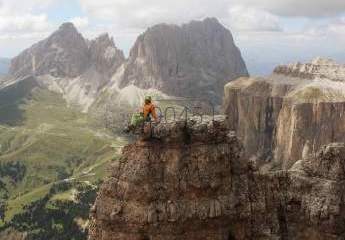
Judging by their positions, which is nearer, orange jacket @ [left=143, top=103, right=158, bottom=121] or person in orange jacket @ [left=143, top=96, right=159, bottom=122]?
person in orange jacket @ [left=143, top=96, right=159, bottom=122]

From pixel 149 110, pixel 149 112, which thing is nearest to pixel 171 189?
pixel 149 112

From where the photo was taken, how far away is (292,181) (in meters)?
51.2

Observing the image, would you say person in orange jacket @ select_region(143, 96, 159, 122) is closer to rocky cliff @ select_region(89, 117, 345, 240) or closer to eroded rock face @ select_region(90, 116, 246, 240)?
rocky cliff @ select_region(89, 117, 345, 240)

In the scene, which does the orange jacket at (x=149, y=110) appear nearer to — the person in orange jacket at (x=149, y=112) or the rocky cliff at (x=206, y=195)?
the person in orange jacket at (x=149, y=112)

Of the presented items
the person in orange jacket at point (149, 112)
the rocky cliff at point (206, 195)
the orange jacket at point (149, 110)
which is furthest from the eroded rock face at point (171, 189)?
the orange jacket at point (149, 110)

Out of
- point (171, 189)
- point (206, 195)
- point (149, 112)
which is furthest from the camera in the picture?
point (149, 112)

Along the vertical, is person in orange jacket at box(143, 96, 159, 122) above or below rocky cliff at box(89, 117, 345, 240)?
above

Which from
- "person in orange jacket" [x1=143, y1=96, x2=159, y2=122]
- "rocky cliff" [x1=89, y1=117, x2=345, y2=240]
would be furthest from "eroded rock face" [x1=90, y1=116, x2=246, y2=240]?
"person in orange jacket" [x1=143, y1=96, x2=159, y2=122]

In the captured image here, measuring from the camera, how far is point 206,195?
4691 centimetres

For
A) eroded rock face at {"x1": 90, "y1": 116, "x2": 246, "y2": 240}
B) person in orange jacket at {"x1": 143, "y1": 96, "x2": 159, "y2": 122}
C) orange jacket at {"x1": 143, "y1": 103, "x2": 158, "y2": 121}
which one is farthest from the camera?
orange jacket at {"x1": 143, "y1": 103, "x2": 158, "y2": 121}

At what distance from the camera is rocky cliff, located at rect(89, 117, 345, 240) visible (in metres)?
46.0

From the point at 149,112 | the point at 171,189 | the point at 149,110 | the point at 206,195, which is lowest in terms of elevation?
the point at 206,195

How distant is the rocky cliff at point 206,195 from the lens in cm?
4600

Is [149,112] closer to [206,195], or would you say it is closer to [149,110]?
[149,110]
